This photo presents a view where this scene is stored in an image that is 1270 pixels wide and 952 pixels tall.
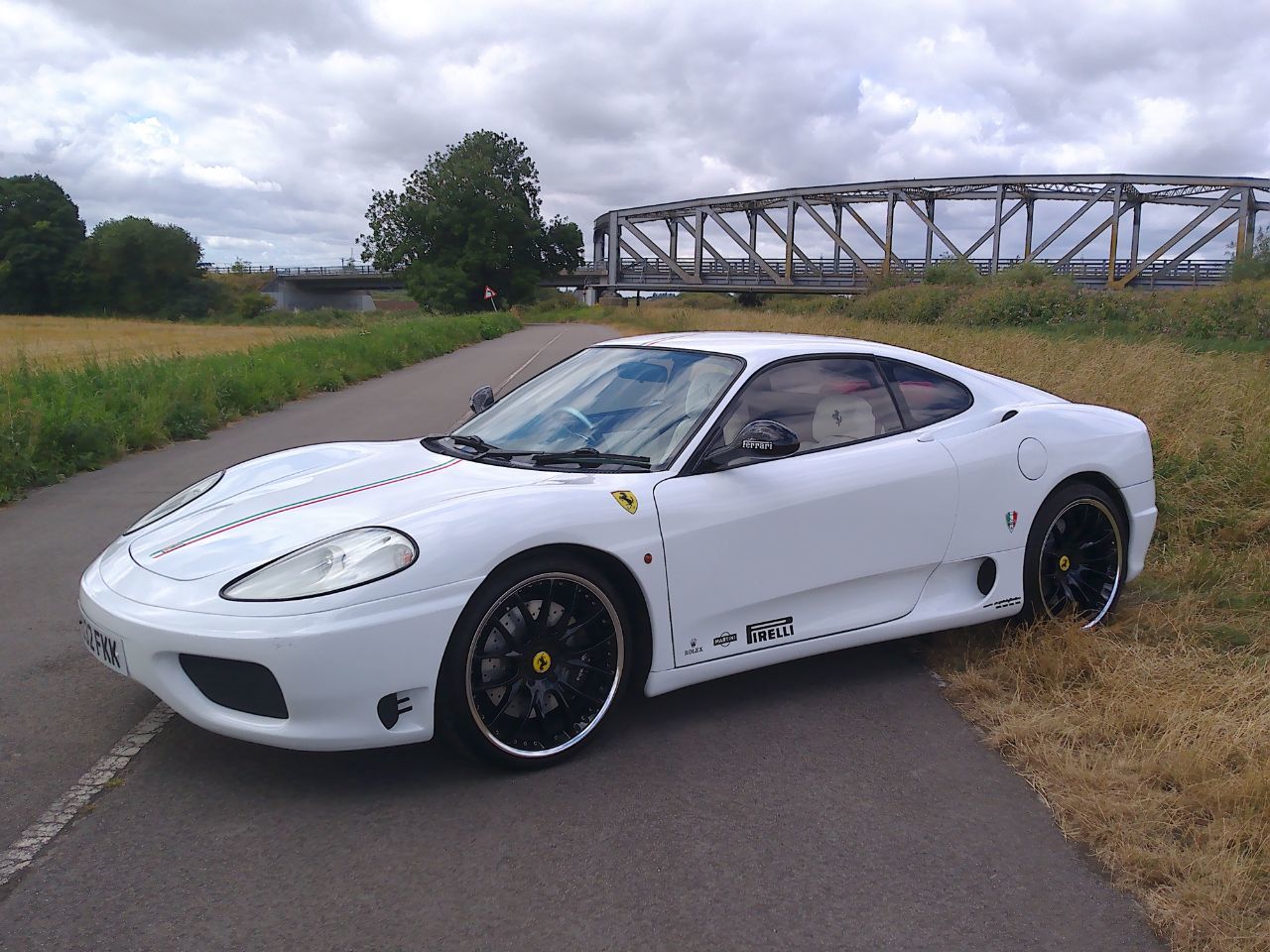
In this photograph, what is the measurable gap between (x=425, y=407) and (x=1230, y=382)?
32.4 ft

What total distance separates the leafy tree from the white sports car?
4388cm

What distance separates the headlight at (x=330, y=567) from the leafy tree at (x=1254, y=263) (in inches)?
1820

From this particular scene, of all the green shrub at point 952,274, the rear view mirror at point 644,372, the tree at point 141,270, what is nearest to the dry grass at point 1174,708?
the rear view mirror at point 644,372

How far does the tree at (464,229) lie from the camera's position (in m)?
81.2

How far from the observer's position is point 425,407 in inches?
573

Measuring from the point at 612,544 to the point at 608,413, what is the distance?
0.91 meters

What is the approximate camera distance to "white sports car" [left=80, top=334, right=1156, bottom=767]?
304 cm

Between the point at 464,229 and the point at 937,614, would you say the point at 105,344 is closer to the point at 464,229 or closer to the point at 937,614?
the point at 937,614

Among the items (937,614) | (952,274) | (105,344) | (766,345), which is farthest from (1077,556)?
(952,274)

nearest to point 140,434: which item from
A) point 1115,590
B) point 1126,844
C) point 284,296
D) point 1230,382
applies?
point 1115,590

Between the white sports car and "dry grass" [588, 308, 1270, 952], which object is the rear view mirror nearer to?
the white sports car

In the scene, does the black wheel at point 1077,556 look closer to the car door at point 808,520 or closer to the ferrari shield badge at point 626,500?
the car door at point 808,520

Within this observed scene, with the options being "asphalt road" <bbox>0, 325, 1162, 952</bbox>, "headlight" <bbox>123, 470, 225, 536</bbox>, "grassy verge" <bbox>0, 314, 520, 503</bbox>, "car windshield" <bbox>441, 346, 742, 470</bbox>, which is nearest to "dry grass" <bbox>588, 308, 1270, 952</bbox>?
"asphalt road" <bbox>0, 325, 1162, 952</bbox>

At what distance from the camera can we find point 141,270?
92.4m
